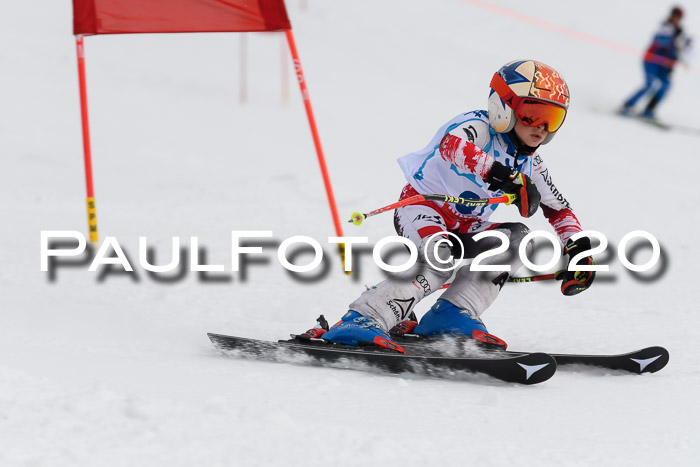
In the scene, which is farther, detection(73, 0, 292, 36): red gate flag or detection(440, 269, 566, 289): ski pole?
detection(73, 0, 292, 36): red gate flag

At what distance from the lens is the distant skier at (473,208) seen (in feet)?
12.2

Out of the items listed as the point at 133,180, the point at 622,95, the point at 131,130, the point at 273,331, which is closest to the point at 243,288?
the point at 273,331

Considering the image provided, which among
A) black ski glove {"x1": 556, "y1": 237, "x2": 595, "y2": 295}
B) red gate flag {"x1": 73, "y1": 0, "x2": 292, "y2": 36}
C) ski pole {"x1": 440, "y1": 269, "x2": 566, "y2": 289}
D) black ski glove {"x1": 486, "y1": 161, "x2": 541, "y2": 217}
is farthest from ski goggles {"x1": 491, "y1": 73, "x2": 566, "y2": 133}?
red gate flag {"x1": 73, "y1": 0, "x2": 292, "y2": 36}

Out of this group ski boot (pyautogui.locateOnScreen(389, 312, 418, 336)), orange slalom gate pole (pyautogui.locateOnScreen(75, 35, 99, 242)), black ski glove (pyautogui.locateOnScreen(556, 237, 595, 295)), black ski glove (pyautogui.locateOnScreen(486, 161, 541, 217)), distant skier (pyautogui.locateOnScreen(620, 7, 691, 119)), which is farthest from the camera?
distant skier (pyautogui.locateOnScreen(620, 7, 691, 119))

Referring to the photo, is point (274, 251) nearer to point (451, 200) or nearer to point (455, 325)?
point (455, 325)

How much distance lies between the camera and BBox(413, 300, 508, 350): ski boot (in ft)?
12.8

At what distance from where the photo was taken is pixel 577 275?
12.7ft

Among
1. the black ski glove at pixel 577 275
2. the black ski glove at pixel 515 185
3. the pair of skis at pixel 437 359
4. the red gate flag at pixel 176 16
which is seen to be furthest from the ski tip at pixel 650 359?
the red gate flag at pixel 176 16

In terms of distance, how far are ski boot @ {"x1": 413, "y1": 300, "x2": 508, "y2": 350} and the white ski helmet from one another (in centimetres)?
86

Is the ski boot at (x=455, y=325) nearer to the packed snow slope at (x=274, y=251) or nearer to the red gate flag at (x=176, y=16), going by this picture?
the packed snow slope at (x=274, y=251)

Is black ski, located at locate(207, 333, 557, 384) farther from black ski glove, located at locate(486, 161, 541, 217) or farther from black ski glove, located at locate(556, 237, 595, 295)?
black ski glove, located at locate(486, 161, 541, 217)

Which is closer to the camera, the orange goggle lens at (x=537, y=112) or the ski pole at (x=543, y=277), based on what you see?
the orange goggle lens at (x=537, y=112)

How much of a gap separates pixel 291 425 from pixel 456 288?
5.48ft

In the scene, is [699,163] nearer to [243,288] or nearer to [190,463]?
[243,288]
